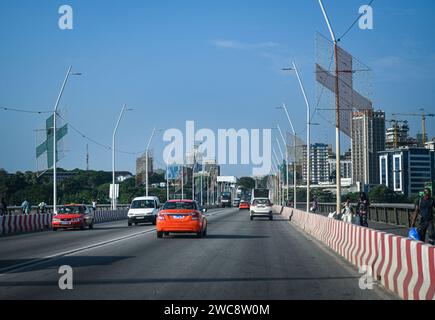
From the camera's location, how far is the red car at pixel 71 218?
36719 millimetres

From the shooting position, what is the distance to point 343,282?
13.3 meters

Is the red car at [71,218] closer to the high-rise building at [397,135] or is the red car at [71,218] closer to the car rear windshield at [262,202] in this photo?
the car rear windshield at [262,202]

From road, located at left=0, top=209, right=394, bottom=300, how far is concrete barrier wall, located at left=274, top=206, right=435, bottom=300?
382mm

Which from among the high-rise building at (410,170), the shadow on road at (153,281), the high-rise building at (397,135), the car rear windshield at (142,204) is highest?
the high-rise building at (397,135)

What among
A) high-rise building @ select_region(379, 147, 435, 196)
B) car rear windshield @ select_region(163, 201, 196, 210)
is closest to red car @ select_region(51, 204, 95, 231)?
car rear windshield @ select_region(163, 201, 196, 210)

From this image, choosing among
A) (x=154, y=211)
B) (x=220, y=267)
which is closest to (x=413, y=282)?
(x=220, y=267)

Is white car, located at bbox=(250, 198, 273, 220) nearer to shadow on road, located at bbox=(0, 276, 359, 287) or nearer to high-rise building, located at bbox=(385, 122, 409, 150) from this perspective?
shadow on road, located at bbox=(0, 276, 359, 287)

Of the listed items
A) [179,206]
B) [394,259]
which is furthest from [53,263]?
[179,206]

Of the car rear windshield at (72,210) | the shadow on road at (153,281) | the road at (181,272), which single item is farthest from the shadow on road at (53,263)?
A: the car rear windshield at (72,210)

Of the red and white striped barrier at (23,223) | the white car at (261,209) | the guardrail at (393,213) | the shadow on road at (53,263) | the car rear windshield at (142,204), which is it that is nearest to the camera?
the shadow on road at (53,263)

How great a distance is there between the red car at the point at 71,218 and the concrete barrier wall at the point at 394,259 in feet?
66.9

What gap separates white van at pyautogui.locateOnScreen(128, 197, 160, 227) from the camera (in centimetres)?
4141

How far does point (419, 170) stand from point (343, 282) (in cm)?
5413
